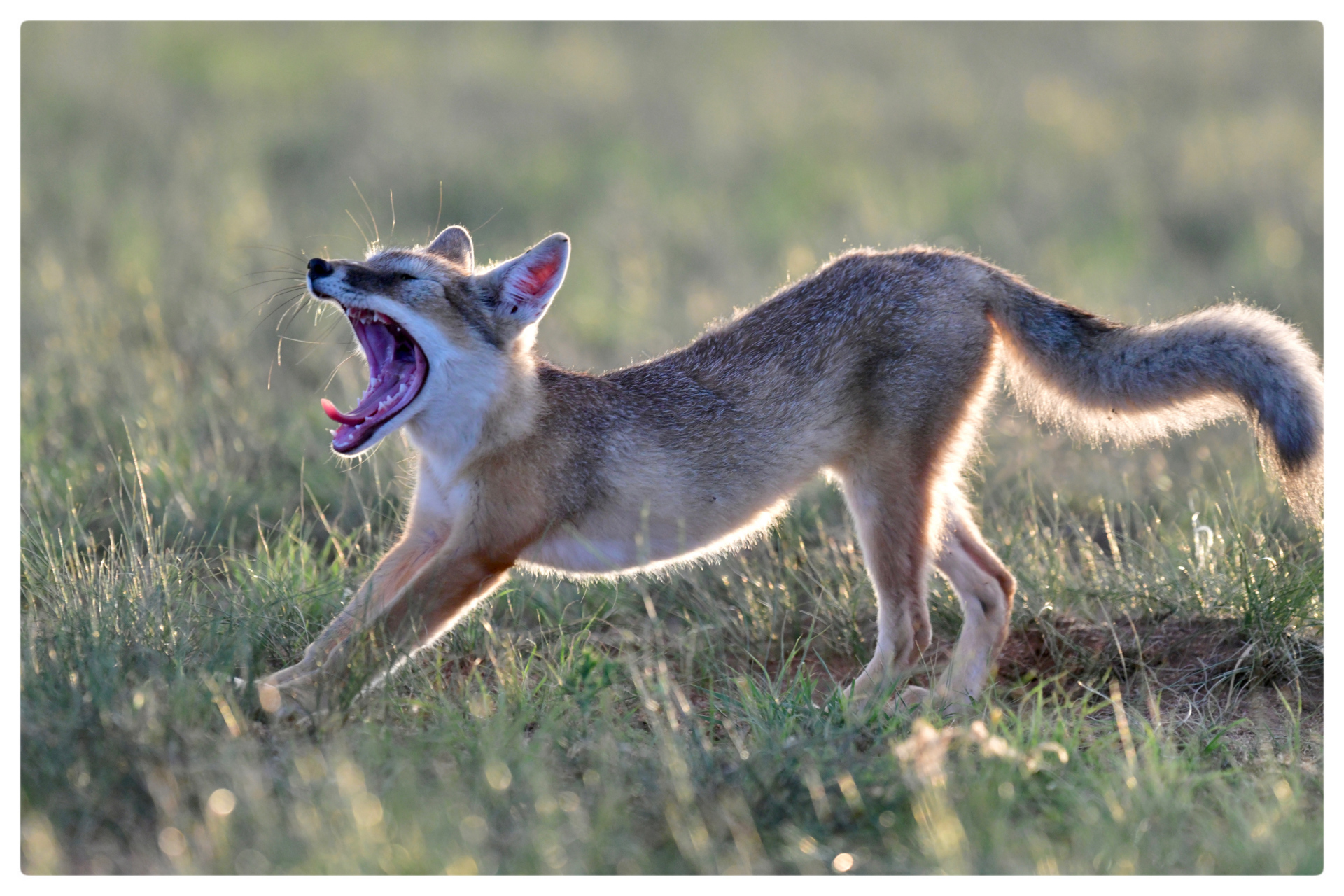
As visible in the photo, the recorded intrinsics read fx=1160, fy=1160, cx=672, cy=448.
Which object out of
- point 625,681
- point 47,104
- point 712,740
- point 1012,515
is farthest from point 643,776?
point 47,104

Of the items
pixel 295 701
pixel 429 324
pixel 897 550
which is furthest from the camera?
pixel 897 550

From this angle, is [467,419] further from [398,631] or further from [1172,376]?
[1172,376]

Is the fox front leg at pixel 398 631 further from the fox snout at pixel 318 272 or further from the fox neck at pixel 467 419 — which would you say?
the fox snout at pixel 318 272

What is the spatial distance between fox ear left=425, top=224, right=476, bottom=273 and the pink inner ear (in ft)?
2.26

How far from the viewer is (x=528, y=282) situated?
4.85 metres

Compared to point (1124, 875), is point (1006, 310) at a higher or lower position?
higher

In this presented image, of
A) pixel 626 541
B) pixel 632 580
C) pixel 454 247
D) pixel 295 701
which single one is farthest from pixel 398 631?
pixel 454 247

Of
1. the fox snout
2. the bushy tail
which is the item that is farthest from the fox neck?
the bushy tail

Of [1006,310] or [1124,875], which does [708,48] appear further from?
[1124,875]

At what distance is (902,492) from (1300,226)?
9174 millimetres

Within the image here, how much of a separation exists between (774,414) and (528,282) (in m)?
1.20

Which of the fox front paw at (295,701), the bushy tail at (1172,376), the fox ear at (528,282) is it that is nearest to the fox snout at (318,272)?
the fox ear at (528,282)

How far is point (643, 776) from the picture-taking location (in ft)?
12.1

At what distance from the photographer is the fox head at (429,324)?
14.9ft
